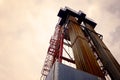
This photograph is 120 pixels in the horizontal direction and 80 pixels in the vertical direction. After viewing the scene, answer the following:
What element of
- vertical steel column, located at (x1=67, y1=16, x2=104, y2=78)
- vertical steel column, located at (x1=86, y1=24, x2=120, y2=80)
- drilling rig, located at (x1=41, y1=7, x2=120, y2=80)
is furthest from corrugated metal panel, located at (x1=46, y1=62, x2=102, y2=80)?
vertical steel column, located at (x1=86, y1=24, x2=120, y2=80)

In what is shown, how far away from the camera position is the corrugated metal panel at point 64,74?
422cm

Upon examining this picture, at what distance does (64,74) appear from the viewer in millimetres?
4391

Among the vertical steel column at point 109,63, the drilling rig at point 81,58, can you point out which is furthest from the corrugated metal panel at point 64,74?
the vertical steel column at point 109,63

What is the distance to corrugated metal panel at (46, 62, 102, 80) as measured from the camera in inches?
166

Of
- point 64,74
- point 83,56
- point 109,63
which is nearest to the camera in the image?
point 64,74

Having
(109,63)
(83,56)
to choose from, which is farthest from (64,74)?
(109,63)

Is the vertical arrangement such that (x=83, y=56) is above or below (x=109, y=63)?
above

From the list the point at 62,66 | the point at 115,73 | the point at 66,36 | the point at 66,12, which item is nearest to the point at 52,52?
the point at 66,36

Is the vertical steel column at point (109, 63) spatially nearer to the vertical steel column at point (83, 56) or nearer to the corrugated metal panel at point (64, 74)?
the vertical steel column at point (83, 56)

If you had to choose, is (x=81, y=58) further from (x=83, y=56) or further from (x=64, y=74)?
(x=64, y=74)

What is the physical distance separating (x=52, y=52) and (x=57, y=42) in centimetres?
107

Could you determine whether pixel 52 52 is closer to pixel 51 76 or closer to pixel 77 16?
pixel 77 16

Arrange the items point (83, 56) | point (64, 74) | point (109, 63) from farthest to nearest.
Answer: point (109, 63) < point (83, 56) < point (64, 74)

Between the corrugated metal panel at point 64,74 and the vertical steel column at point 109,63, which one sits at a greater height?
the vertical steel column at point 109,63
